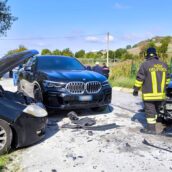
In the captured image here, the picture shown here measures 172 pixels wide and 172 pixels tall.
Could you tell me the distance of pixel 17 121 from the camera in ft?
16.0

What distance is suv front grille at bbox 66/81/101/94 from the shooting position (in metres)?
7.29

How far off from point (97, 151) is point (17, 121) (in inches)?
54.4

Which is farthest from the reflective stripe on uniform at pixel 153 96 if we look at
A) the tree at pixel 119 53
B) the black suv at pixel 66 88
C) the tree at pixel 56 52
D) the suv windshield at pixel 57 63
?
the tree at pixel 56 52

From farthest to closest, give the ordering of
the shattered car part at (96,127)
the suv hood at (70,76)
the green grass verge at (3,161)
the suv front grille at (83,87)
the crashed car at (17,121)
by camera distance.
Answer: the suv hood at (70,76) → the suv front grille at (83,87) → the shattered car part at (96,127) → the crashed car at (17,121) → the green grass verge at (3,161)

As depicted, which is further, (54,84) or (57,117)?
(57,117)

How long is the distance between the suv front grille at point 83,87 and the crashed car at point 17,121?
200 centimetres

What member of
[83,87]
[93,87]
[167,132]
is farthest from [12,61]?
[167,132]

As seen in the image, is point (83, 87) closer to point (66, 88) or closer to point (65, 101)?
point (66, 88)

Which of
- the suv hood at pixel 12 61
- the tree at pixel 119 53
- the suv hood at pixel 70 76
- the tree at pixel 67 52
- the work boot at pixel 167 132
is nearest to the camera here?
the suv hood at pixel 12 61

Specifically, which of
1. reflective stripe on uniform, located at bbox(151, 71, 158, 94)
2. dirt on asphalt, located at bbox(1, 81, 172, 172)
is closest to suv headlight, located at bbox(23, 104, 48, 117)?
dirt on asphalt, located at bbox(1, 81, 172, 172)

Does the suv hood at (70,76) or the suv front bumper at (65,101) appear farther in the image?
the suv hood at (70,76)

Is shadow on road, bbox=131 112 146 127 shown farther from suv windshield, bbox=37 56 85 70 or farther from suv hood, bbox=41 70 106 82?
suv windshield, bbox=37 56 85 70

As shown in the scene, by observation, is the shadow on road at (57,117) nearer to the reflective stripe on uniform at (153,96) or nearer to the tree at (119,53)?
the reflective stripe on uniform at (153,96)

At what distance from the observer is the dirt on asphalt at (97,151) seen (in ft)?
14.4
